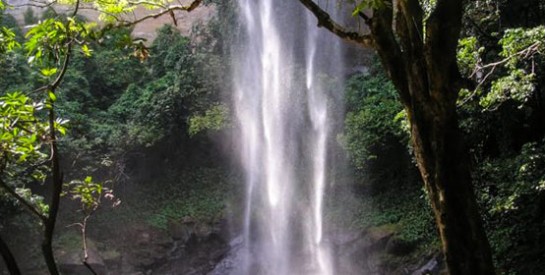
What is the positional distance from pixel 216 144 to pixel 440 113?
12871mm

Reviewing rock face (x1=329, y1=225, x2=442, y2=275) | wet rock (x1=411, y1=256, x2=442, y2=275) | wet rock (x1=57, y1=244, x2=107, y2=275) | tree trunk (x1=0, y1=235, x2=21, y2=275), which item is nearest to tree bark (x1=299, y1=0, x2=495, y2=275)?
tree trunk (x1=0, y1=235, x2=21, y2=275)

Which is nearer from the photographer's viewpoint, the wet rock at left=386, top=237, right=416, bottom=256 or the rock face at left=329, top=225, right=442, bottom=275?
the rock face at left=329, top=225, right=442, bottom=275

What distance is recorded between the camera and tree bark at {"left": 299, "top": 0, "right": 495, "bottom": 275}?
3486mm

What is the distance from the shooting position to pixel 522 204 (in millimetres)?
7266

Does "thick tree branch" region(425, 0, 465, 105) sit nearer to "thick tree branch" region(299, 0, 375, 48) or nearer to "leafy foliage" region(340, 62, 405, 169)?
"thick tree branch" region(299, 0, 375, 48)

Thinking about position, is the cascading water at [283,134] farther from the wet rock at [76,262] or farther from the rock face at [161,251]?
the wet rock at [76,262]

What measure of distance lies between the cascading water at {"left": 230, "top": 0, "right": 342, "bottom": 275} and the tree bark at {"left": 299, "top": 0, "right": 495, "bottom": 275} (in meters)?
9.55

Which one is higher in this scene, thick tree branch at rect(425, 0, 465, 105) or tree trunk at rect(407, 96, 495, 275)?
thick tree branch at rect(425, 0, 465, 105)

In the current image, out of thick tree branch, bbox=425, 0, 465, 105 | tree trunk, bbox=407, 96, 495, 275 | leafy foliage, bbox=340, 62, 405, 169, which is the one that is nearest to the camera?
tree trunk, bbox=407, 96, 495, 275

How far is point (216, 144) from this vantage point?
16141 mm

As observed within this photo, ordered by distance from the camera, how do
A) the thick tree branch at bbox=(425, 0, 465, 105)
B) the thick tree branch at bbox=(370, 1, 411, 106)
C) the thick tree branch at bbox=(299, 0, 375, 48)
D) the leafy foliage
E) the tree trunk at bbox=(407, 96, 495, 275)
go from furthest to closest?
1. the leafy foliage
2. the thick tree branch at bbox=(299, 0, 375, 48)
3. the thick tree branch at bbox=(370, 1, 411, 106)
4. the thick tree branch at bbox=(425, 0, 465, 105)
5. the tree trunk at bbox=(407, 96, 495, 275)

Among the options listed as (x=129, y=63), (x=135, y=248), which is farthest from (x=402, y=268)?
(x=129, y=63)

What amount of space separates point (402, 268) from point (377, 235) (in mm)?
Answer: 1183

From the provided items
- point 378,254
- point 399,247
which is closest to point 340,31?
point 399,247
